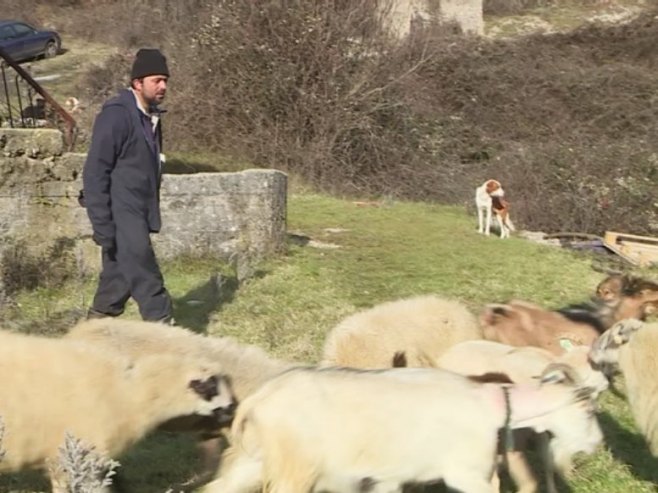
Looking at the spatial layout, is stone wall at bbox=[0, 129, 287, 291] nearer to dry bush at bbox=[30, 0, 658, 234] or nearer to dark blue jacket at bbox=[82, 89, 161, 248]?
dark blue jacket at bbox=[82, 89, 161, 248]

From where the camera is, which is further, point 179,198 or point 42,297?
point 179,198

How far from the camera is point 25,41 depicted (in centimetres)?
2622

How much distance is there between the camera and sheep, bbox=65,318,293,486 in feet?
14.7

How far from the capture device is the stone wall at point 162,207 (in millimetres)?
8789

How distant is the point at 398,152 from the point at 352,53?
2498 millimetres

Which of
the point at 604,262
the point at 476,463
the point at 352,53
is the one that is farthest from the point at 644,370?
the point at 352,53

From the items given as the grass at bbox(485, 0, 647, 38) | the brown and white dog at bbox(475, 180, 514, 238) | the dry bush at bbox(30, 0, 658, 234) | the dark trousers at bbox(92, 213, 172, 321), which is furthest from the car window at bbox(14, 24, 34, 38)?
the dark trousers at bbox(92, 213, 172, 321)

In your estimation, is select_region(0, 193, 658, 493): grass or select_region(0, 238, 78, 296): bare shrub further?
select_region(0, 238, 78, 296): bare shrub

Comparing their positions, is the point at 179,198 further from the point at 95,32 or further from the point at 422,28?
the point at 95,32

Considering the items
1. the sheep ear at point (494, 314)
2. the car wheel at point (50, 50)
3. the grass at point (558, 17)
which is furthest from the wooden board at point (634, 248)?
the car wheel at point (50, 50)

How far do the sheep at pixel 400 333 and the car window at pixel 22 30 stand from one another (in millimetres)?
A: 23691

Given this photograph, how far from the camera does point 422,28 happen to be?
2489 cm

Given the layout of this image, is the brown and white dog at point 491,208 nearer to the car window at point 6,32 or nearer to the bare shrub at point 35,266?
the bare shrub at point 35,266

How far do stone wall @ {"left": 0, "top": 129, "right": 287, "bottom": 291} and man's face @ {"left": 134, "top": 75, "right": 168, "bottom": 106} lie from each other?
3486mm
